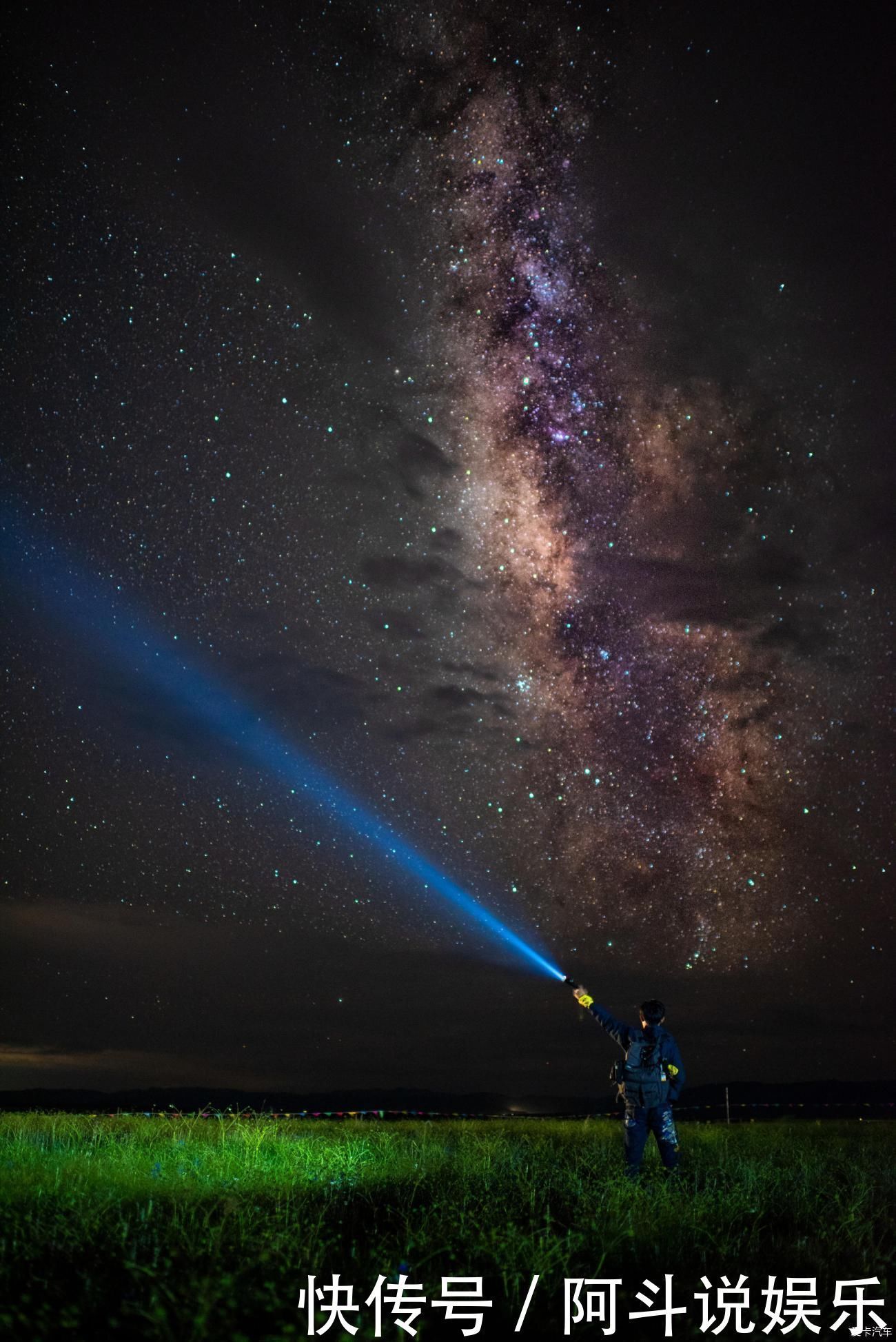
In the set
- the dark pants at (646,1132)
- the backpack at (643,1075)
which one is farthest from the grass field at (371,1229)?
the backpack at (643,1075)

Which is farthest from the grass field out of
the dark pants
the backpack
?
the backpack

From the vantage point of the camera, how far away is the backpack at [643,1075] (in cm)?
1195

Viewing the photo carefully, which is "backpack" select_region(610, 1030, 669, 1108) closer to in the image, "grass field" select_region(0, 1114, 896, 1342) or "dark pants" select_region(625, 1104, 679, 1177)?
"dark pants" select_region(625, 1104, 679, 1177)

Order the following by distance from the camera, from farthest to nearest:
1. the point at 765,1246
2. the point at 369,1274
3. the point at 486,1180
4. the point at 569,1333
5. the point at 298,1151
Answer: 1. the point at 298,1151
2. the point at 486,1180
3. the point at 765,1246
4. the point at 369,1274
5. the point at 569,1333

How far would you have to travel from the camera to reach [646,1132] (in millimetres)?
12094

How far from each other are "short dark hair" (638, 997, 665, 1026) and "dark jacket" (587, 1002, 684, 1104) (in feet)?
0.27

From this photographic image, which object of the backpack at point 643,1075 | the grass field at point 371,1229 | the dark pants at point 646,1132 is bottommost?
the grass field at point 371,1229

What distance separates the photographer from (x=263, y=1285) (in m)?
6.46

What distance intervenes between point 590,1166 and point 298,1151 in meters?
3.53

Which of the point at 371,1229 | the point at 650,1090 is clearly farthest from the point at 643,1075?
the point at 371,1229

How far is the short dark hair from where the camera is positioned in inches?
493

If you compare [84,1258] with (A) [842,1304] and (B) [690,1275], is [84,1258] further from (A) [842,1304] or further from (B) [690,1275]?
(A) [842,1304]

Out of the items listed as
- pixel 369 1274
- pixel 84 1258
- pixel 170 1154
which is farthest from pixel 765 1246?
pixel 170 1154

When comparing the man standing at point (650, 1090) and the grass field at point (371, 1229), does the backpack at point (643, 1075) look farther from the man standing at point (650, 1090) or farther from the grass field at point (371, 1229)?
the grass field at point (371, 1229)
